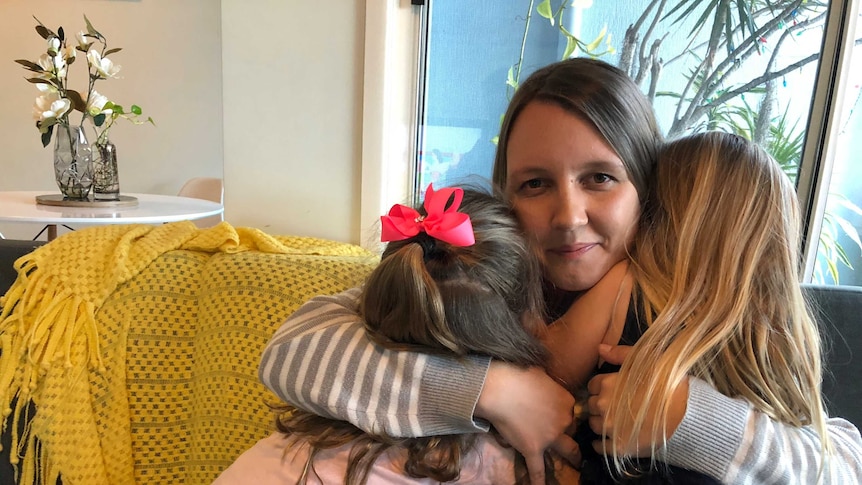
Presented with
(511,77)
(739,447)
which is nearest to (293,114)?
(511,77)

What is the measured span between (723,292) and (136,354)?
93 cm

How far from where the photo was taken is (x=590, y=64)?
82 centimetres

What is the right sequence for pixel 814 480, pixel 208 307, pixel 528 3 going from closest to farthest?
pixel 814 480 < pixel 208 307 < pixel 528 3

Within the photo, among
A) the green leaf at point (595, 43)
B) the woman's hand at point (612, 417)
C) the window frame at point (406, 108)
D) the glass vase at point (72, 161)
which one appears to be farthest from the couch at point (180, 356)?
the green leaf at point (595, 43)

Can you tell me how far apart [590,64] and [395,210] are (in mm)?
379

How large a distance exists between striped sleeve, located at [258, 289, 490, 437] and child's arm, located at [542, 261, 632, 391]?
0.15m

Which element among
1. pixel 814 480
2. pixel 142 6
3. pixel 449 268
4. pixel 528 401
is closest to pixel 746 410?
pixel 814 480

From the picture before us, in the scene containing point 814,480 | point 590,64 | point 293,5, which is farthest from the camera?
point 293,5

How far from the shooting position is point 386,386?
0.65 metres

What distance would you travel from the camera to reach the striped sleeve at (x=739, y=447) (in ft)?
1.99

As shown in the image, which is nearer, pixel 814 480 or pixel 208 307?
pixel 814 480

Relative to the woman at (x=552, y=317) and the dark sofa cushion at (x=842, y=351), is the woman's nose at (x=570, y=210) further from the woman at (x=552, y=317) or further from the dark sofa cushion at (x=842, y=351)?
the dark sofa cushion at (x=842, y=351)

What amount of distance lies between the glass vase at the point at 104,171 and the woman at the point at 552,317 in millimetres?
1195

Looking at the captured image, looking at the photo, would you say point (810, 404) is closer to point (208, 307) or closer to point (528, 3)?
point (208, 307)
